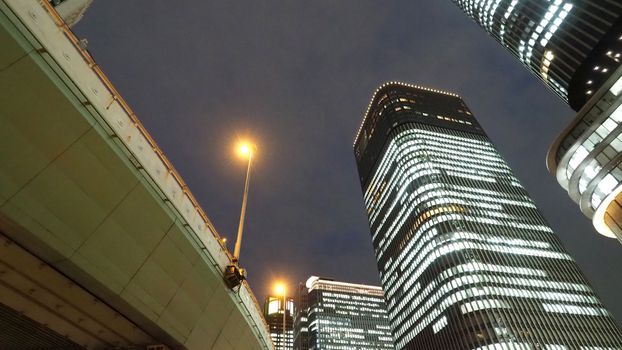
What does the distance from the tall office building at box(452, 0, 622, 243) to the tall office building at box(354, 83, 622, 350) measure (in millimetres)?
38616

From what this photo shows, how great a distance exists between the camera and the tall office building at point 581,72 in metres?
43.5

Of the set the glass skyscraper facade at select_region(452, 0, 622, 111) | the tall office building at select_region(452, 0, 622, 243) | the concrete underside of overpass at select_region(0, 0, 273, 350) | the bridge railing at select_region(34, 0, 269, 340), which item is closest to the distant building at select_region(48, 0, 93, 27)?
the bridge railing at select_region(34, 0, 269, 340)

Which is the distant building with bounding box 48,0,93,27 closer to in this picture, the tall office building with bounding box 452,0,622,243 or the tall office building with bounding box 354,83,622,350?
the tall office building with bounding box 452,0,622,243

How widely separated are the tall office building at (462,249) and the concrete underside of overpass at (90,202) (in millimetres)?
88364

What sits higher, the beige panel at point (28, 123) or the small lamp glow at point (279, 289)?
the small lamp glow at point (279, 289)

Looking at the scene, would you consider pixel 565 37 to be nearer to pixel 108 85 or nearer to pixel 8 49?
pixel 108 85

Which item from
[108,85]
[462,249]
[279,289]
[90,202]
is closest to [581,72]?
[462,249]

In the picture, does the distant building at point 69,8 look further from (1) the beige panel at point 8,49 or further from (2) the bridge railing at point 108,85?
(1) the beige panel at point 8,49

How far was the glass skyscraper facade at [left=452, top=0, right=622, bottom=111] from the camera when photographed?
7631cm

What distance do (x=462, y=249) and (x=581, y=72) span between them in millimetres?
54756

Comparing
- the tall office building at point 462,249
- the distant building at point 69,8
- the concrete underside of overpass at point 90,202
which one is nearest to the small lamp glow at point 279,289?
the concrete underside of overpass at point 90,202

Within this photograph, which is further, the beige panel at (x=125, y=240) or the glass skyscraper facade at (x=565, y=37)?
the glass skyscraper facade at (x=565, y=37)

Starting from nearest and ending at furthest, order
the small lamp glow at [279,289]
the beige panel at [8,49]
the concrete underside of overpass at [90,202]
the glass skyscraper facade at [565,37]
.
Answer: the beige panel at [8,49]
the concrete underside of overpass at [90,202]
the small lamp glow at [279,289]
the glass skyscraper facade at [565,37]

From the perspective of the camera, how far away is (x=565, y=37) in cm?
8600
